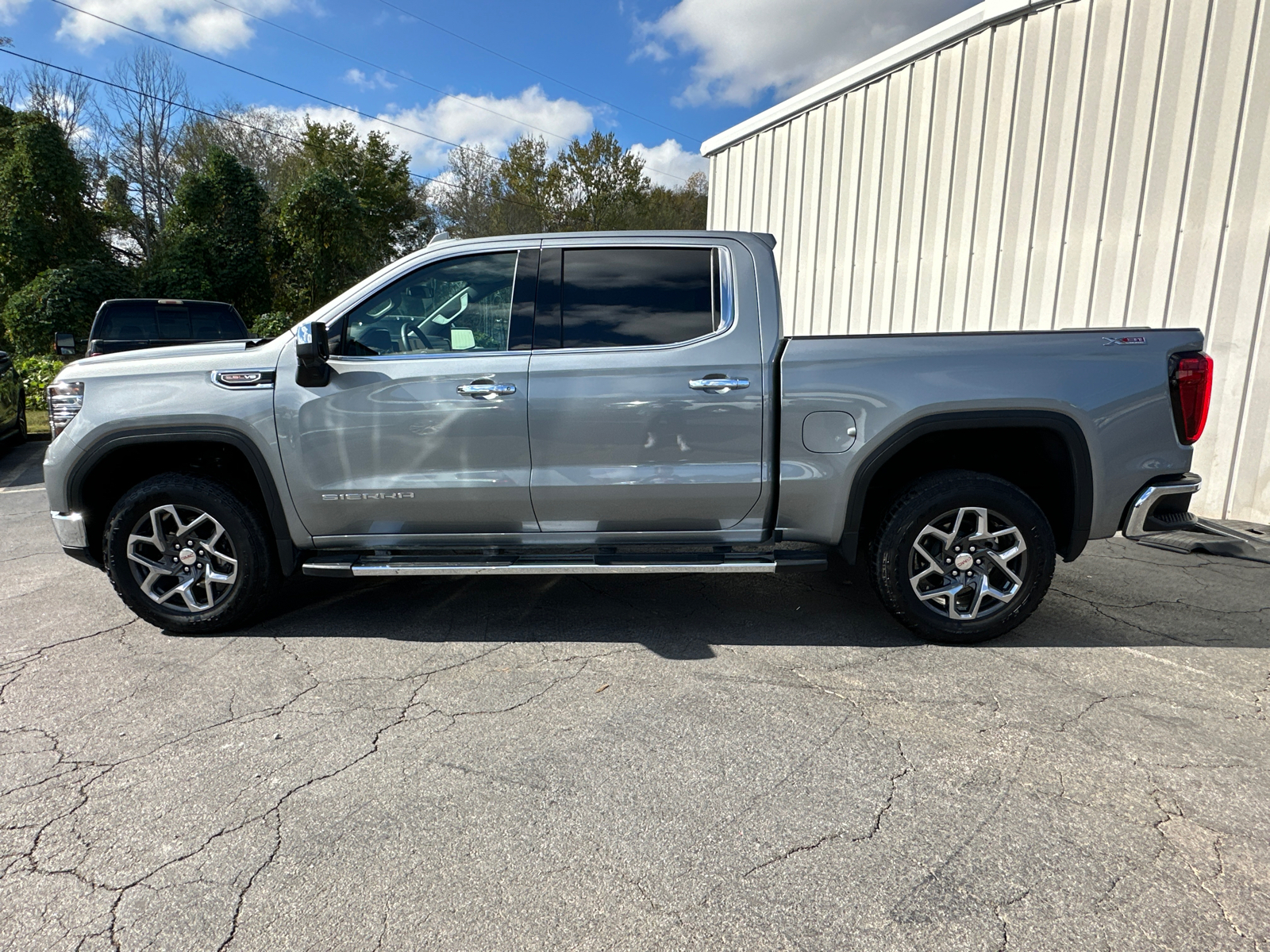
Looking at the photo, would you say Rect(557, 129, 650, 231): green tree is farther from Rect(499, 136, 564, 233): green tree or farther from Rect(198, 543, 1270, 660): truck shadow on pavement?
Rect(198, 543, 1270, 660): truck shadow on pavement

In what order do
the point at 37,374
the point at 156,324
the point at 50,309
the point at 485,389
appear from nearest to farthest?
the point at 485,389
the point at 156,324
the point at 37,374
the point at 50,309

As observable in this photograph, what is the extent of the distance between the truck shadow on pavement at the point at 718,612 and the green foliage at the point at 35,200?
18775 millimetres

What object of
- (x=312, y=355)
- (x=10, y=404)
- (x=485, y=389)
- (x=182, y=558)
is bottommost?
(x=182, y=558)

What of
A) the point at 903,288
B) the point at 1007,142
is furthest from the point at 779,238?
the point at 1007,142

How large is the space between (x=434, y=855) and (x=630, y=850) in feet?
1.99

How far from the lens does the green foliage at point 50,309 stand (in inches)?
651

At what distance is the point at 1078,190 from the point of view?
727 centimetres

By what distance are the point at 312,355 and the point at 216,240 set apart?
23.5m

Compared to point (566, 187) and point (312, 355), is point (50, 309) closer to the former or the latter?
point (312, 355)

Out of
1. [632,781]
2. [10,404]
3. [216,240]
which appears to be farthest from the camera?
[216,240]

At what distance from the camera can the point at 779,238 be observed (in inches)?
425

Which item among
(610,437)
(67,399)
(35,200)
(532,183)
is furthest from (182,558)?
(532,183)

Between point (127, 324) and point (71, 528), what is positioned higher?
point (127, 324)

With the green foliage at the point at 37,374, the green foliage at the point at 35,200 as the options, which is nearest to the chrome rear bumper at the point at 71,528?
the green foliage at the point at 37,374
